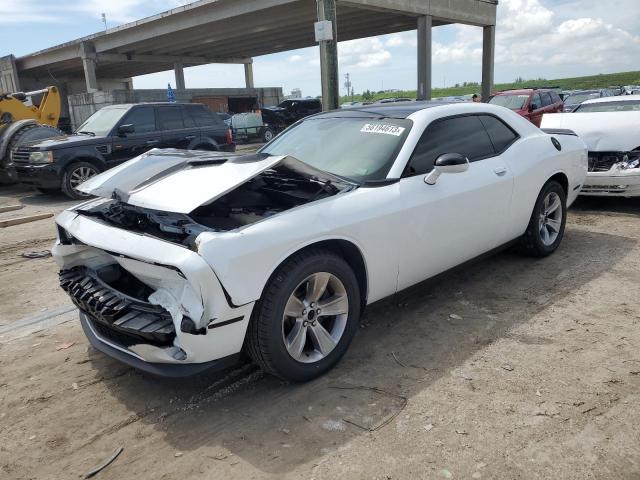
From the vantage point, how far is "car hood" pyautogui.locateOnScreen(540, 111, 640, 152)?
6766mm

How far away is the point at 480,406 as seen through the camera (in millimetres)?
2766

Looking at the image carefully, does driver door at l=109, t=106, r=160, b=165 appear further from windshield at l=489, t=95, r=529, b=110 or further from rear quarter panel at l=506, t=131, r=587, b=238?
windshield at l=489, t=95, r=529, b=110

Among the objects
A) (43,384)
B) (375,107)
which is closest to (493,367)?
(375,107)

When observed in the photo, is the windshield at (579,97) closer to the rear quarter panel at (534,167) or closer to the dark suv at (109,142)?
the dark suv at (109,142)

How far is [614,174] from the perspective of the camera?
6629 millimetres

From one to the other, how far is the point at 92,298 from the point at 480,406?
2.23 meters

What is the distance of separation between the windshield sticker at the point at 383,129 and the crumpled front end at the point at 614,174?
4198 millimetres

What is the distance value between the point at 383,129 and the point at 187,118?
824cm

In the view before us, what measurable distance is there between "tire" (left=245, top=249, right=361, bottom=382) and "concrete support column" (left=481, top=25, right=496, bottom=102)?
2541 cm

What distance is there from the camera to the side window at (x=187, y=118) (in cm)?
1109

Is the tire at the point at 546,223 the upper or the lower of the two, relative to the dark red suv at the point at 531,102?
lower

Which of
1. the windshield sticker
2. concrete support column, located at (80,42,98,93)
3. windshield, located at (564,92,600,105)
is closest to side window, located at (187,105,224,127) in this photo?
the windshield sticker

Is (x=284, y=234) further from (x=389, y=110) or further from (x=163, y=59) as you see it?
(x=163, y=59)

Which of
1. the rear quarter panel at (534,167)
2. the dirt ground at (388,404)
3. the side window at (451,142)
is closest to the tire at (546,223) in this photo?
the rear quarter panel at (534,167)
